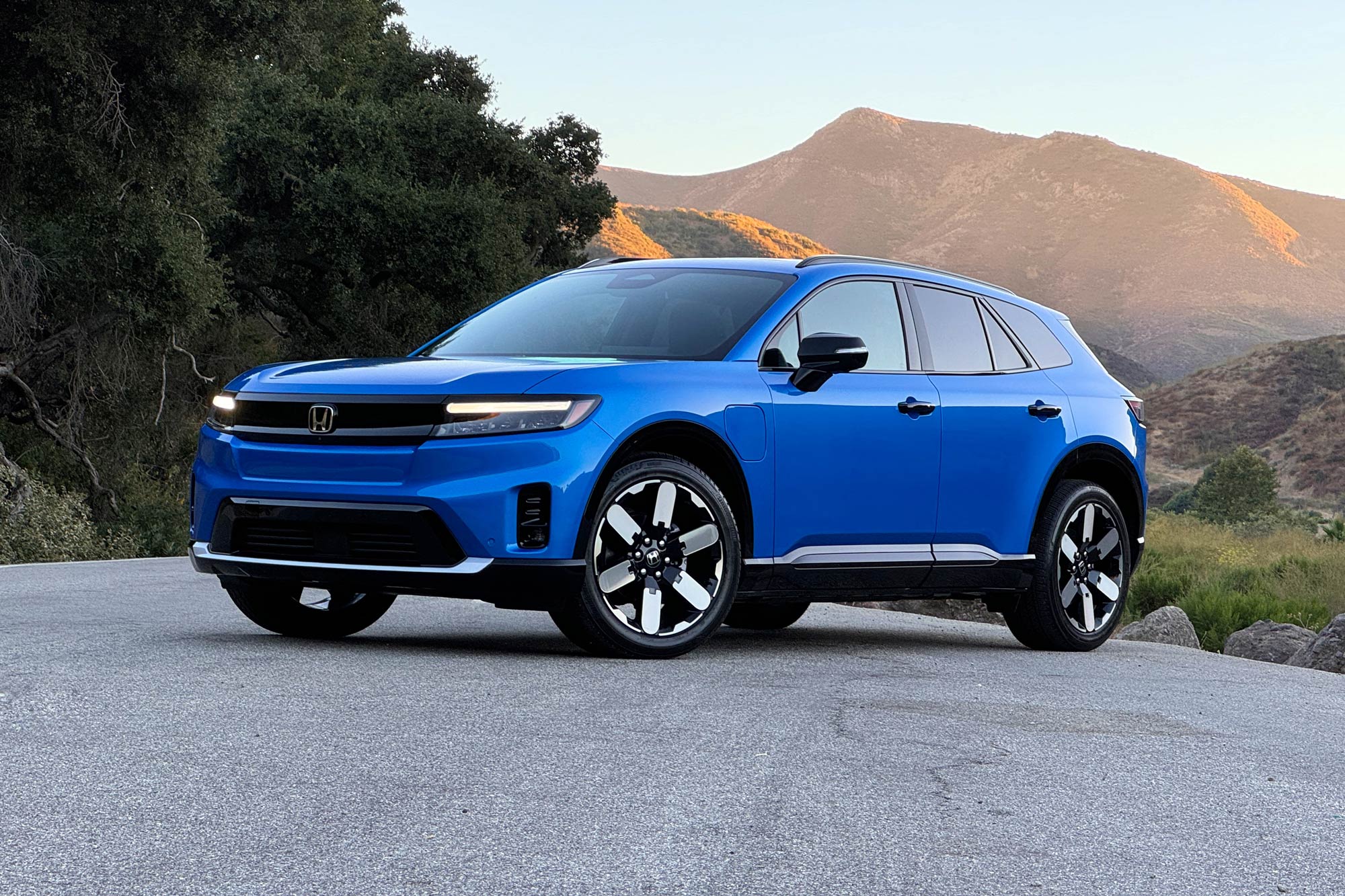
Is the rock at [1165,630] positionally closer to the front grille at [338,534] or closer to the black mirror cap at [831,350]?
the black mirror cap at [831,350]

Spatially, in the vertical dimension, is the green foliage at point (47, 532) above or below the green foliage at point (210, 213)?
below

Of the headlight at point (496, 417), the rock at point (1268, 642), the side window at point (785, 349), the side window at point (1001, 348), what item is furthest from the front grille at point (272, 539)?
the rock at point (1268, 642)

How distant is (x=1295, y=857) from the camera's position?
4.66 m

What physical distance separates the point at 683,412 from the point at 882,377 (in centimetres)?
135

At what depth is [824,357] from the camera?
7707 mm

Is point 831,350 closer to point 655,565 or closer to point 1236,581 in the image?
point 655,565

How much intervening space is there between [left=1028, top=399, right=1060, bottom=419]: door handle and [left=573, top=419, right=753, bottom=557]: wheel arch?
6.97 ft

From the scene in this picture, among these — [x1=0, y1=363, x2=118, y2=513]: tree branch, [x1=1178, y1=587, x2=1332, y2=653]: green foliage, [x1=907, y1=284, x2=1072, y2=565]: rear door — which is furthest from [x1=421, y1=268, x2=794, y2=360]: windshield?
[x1=0, y1=363, x2=118, y2=513]: tree branch

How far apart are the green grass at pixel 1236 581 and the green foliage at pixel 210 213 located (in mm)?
12825

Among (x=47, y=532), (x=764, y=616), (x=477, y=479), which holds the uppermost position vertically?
(x=477, y=479)

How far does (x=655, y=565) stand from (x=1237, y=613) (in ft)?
37.7

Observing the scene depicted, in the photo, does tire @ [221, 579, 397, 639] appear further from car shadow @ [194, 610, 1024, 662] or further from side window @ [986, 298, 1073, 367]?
Result: side window @ [986, 298, 1073, 367]

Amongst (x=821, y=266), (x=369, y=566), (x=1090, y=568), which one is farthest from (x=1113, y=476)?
(x=369, y=566)

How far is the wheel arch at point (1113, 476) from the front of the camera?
943 cm
